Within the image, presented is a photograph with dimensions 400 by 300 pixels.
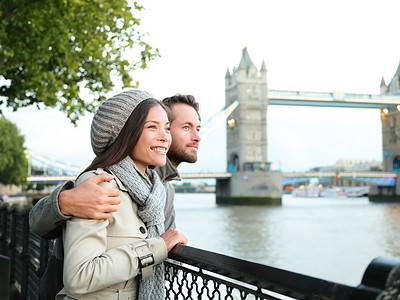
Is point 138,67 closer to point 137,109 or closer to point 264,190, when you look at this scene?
point 137,109

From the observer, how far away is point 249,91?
46594 mm

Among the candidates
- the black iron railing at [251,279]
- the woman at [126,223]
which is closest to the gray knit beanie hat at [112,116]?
the woman at [126,223]

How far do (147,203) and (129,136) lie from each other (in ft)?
0.57

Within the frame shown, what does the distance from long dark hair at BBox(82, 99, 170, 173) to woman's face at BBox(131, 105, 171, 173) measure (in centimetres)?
1

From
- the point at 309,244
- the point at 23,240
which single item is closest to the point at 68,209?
the point at 23,240

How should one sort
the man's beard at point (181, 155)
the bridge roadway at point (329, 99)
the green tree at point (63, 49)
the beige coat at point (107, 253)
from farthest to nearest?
the bridge roadway at point (329, 99), the green tree at point (63, 49), the man's beard at point (181, 155), the beige coat at point (107, 253)

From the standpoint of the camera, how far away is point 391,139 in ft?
165

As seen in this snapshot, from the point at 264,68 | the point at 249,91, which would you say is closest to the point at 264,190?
the point at 249,91

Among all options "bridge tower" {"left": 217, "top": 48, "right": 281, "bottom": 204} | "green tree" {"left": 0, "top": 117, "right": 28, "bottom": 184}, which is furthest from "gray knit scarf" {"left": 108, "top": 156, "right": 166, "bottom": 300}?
"bridge tower" {"left": 217, "top": 48, "right": 281, "bottom": 204}

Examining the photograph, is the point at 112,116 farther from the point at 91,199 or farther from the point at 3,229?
the point at 3,229

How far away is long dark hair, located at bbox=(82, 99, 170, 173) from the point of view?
51.6 inches

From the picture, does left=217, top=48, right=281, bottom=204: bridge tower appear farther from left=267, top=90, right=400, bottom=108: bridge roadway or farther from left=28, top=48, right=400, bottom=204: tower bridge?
left=267, top=90, right=400, bottom=108: bridge roadway

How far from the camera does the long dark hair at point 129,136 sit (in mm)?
1310

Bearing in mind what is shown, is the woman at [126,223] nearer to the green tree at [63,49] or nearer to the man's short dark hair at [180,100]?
the man's short dark hair at [180,100]
